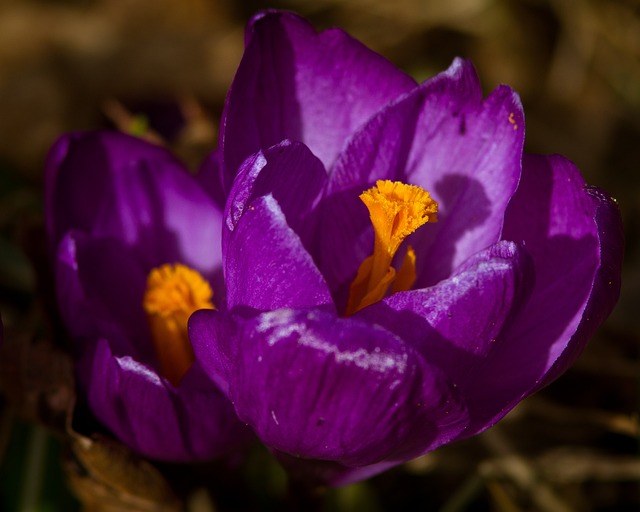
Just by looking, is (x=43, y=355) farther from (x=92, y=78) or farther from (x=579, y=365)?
(x=92, y=78)

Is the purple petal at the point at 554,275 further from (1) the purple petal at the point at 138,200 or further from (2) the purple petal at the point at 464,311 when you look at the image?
(1) the purple petal at the point at 138,200

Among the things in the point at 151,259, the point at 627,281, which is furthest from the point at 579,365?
the point at 151,259

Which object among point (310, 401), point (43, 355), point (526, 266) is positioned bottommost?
point (43, 355)

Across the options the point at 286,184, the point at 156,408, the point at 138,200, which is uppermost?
the point at 286,184

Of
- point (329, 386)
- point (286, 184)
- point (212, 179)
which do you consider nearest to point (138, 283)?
point (212, 179)

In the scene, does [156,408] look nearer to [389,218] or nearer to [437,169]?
[389,218]

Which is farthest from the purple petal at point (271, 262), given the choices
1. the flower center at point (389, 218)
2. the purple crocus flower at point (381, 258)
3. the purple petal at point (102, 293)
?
the purple petal at point (102, 293)
